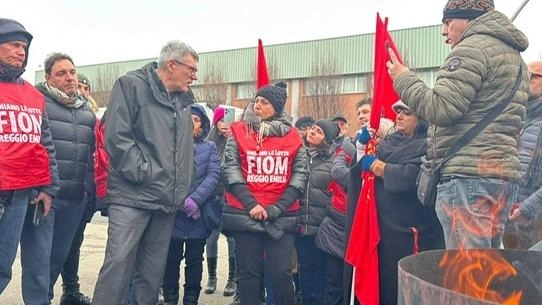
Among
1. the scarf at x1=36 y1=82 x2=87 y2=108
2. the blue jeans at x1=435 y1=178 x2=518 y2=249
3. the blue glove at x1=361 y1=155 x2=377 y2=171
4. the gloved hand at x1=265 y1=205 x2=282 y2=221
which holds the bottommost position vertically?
the gloved hand at x1=265 y1=205 x2=282 y2=221

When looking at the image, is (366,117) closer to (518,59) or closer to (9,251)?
(518,59)

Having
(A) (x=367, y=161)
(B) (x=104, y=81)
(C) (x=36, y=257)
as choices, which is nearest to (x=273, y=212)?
(A) (x=367, y=161)

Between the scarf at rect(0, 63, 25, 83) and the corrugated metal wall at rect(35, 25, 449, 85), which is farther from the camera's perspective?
the corrugated metal wall at rect(35, 25, 449, 85)

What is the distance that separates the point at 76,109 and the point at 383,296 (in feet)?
8.81

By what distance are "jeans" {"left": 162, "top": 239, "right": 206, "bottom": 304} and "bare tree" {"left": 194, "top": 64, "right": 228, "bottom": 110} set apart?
93.4 ft

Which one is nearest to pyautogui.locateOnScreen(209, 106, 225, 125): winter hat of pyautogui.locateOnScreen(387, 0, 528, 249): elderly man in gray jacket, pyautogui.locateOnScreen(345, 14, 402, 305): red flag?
pyautogui.locateOnScreen(345, 14, 402, 305): red flag

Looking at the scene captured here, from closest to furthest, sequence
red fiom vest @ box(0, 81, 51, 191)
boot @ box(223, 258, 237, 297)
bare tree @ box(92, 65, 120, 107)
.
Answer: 1. red fiom vest @ box(0, 81, 51, 191)
2. boot @ box(223, 258, 237, 297)
3. bare tree @ box(92, 65, 120, 107)

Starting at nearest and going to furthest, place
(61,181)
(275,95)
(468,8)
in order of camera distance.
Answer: (468,8)
(61,181)
(275,95)

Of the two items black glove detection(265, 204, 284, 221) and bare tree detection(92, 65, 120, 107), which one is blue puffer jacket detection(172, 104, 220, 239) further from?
bare tree detection(92, 65, 120, 107)

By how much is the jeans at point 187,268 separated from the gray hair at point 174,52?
1685 millimetres

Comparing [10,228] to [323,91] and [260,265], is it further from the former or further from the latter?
[323,91]

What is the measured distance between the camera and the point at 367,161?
392cm

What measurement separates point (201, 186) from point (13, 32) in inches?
74.3

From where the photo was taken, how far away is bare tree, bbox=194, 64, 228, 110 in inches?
1325
